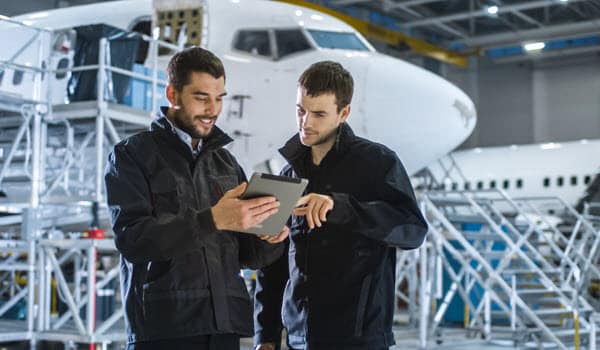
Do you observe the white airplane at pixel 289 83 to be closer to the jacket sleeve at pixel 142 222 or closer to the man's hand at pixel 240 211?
the jacket sleeve at pixel 142 222

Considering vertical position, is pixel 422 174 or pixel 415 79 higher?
pixel 415 79

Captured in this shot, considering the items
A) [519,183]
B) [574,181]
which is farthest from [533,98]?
[574,181]

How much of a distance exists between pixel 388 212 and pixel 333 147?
0.40 meters

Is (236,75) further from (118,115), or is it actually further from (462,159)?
(462,159)

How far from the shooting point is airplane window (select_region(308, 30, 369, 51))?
11.1m

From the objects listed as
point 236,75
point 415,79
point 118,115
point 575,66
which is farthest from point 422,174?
point 575,66

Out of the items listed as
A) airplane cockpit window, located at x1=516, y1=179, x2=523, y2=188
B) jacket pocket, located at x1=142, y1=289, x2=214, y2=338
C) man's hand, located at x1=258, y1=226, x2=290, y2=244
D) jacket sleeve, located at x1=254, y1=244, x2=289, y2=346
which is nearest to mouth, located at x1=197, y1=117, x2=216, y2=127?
man's hand, located at x1=258, y1=226, x2=290, y2=244

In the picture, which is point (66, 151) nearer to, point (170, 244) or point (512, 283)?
point (512, 283)

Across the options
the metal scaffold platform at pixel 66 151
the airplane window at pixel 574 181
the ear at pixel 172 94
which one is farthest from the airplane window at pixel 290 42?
the airplane window at pixel 574 181

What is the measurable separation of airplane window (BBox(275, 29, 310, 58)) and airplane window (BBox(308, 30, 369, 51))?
0.19 m

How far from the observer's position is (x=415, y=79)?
10805 mm

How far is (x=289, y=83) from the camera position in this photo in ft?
34.4

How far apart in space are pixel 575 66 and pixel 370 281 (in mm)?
30792

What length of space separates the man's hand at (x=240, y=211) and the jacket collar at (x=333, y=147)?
0.66 m
